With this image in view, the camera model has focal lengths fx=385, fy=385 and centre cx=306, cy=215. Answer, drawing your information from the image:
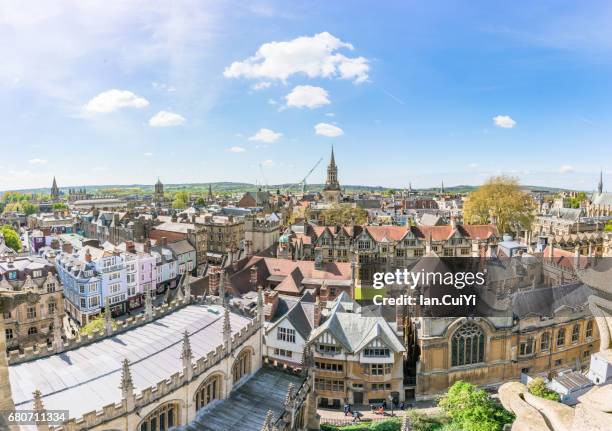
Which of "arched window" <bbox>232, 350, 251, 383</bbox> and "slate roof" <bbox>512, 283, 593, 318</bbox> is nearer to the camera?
"arched window" <bbox>232, 350, 251, 383</bbox>

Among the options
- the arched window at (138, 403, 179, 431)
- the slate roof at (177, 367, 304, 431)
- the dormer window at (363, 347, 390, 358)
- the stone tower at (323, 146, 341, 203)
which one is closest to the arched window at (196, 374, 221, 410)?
the slate roof at (177, 367, 304, 431)

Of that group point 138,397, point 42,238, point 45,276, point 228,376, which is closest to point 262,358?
point 228,376

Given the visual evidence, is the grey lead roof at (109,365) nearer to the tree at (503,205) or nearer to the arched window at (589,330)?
the arched window at (589,330)

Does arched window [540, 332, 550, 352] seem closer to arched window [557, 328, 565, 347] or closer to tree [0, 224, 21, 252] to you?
arched window [557, 328, 565, 347]

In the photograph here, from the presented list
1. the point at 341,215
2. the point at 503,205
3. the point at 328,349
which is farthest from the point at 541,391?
the point at 341,215

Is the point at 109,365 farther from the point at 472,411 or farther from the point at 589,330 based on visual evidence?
the point at 589,330

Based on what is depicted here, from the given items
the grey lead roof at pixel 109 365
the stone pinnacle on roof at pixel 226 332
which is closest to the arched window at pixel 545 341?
the grey lead roof at pixel 109 365
